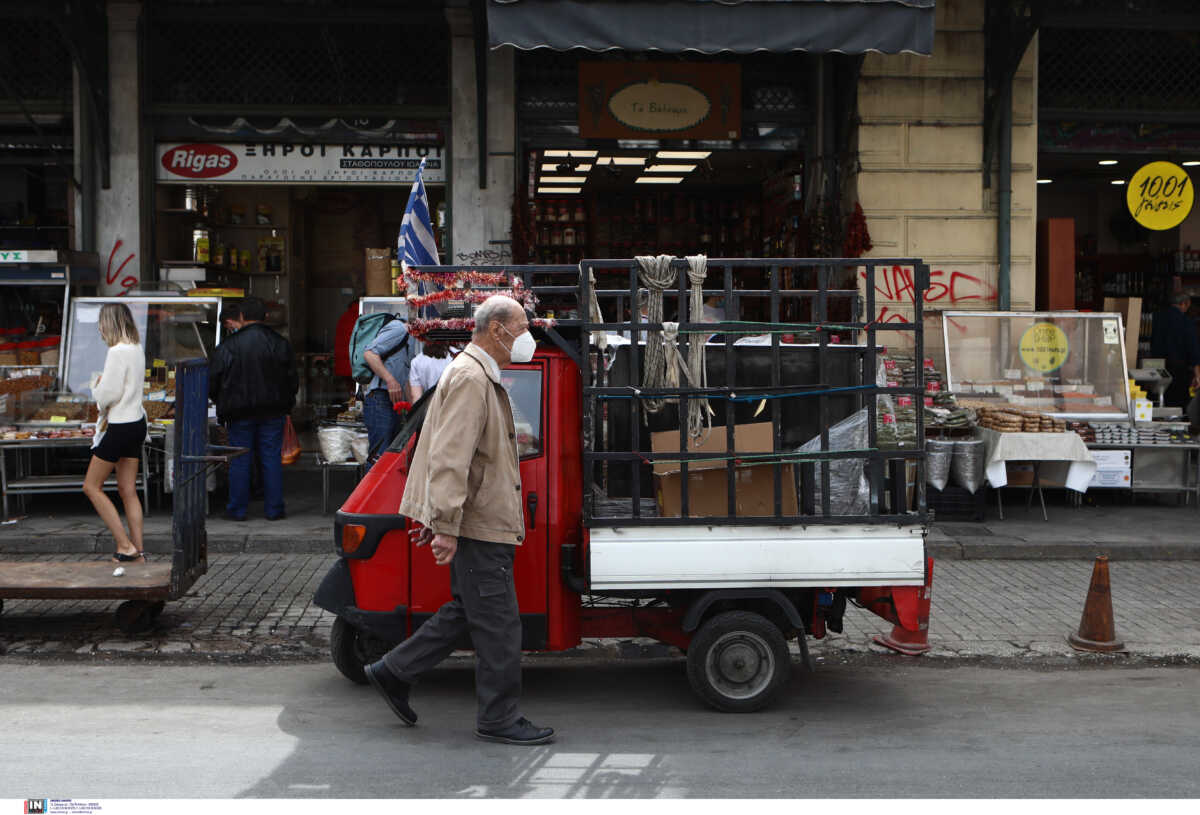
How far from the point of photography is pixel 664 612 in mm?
5555

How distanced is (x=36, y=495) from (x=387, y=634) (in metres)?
6.93

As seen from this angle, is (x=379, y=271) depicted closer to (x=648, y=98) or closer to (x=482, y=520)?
(x=648, y=98)

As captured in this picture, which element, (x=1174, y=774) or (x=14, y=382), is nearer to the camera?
(x=1174, y=774)

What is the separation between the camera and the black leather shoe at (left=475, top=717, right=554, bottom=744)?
4891mm

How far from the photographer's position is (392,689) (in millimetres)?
5035

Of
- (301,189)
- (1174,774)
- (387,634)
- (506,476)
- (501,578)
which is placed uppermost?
(301,189)

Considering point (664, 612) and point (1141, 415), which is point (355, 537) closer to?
point (664, 612)

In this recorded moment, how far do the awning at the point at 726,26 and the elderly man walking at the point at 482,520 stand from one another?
5284 millimetres

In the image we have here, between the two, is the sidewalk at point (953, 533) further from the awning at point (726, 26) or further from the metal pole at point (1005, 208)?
the awning at point (726, 26)

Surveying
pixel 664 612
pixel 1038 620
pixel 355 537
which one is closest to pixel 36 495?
pixel 355 537

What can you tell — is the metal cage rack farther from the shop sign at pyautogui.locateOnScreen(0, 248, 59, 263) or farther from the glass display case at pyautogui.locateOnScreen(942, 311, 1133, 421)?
the shop sign at pyautogui.locateOnScreen(0, 248, 59, 263)

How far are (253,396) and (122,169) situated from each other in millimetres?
3494

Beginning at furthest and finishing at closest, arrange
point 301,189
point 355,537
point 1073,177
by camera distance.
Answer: point 1073,177 < point 301,189 < point 355,537

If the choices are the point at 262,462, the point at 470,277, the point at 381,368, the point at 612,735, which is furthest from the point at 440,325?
the point at 262,462
